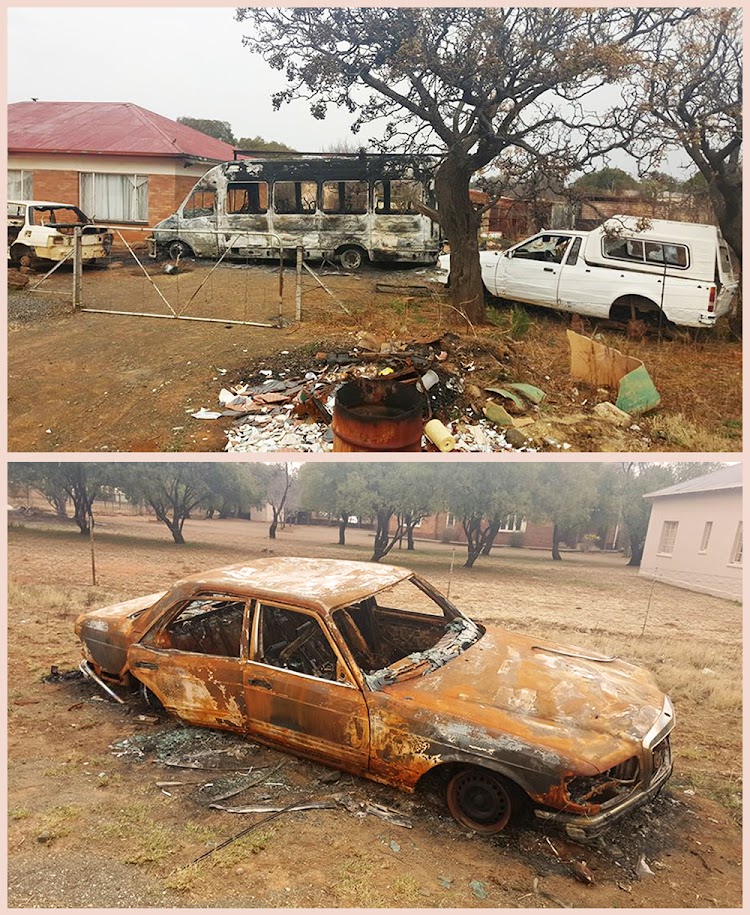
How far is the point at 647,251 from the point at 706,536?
4716 mm

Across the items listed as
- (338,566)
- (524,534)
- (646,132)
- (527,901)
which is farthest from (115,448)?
(524,534)

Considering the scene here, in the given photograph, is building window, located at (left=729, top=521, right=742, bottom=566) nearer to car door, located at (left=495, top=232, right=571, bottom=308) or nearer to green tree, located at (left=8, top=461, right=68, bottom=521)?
car door, located at (left=495, top=232, right=571, bottom=308)

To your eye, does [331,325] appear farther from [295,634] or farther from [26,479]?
[26,479]

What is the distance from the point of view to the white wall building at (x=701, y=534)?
33.8ft

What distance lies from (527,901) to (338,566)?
2587 mm

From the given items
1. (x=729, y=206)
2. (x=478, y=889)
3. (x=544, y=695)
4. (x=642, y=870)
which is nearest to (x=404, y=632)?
(x=544, y=695)

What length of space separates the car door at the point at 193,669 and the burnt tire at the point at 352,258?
363 inches

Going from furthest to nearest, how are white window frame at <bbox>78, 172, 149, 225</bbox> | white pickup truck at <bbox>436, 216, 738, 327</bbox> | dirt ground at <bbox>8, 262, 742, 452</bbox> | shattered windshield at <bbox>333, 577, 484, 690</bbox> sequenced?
white window frame at <bbox>78, 172, 149, 225</bbox> → white pickup truck at <bbox>436, 216, 738, 327</bbox> → dirt ground at <bbox>8, 262, 742, 452</bbox> → shattered windshield at <bbox>333, 577, 484, 690</bbox>

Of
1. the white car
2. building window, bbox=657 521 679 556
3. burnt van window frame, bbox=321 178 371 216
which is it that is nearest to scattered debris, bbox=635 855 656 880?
building window, bbox=657 521 679 556

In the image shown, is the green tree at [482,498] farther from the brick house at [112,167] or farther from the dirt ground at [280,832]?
the brick house at [112,167]

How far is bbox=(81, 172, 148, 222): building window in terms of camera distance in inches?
575

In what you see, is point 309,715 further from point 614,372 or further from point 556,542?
point 556,542

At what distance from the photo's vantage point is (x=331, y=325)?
9.35 m

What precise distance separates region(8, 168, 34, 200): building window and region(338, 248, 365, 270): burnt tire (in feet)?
24.5
